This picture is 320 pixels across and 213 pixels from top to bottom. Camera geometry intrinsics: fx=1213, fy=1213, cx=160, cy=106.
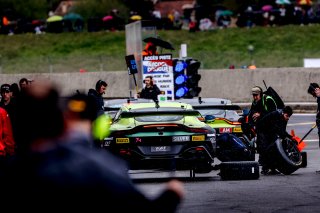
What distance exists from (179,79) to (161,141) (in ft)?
48.9

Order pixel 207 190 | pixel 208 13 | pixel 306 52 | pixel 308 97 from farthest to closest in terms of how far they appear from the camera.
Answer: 1. pixel 208 13
2. pixel 306 52
3. pixel 308 97
4. pixel 207 190

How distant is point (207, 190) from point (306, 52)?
46252mm

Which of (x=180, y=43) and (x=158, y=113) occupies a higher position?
(x=158, y=113)

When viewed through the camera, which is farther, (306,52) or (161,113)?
(306,52)

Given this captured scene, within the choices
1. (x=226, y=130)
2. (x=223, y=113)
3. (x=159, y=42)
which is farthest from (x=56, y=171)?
(x=159, y=42)

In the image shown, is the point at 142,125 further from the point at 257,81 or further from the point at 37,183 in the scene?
the point at 257,81

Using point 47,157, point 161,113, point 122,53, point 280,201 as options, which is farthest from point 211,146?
point 122,53

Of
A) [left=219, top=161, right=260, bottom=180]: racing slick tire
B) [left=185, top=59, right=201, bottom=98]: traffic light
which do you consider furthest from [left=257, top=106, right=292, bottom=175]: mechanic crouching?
[left=185, top=59, right=201, bottom=98]: traffic light

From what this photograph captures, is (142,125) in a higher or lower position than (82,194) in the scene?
lower

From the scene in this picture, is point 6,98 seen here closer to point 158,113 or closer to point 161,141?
point 161,141

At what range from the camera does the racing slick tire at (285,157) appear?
19.6m

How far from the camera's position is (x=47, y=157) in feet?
14.9

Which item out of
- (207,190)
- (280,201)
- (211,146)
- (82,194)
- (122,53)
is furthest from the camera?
(122,53)

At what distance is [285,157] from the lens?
1978cm
